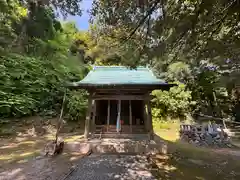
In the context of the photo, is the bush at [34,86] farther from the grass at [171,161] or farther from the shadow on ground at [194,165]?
the shadow on ground at [194,165]

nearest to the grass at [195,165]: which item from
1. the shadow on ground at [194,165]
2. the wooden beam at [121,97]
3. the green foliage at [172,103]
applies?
the shadow on ground at [194,165]

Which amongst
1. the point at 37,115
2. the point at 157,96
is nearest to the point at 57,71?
the point at 37,115

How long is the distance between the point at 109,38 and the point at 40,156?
468cm

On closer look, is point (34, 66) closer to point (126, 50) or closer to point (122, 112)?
point (122, 112)

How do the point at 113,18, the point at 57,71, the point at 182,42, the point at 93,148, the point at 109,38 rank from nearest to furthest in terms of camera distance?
1. the point at 113,18
2. the point at 182,42
3. the point at 109,38
4. the point at 93,148
5. the point at 57,71

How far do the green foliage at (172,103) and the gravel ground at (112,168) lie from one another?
7070 mm

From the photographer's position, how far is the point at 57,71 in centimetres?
1279

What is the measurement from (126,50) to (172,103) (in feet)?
31.6

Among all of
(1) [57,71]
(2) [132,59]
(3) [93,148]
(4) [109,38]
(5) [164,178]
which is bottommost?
(5) [164,178]

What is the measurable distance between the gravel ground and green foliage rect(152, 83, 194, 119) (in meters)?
7.07

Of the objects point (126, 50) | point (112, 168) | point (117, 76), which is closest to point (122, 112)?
point (117, 76)

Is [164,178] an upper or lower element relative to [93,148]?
lower

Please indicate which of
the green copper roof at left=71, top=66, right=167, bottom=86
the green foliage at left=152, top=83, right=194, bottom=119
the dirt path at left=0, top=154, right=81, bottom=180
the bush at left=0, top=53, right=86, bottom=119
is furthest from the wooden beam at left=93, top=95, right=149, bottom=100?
the green foliage at left=152, top=83, right=194, bottom=119

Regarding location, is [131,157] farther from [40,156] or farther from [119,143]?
[40,156]
